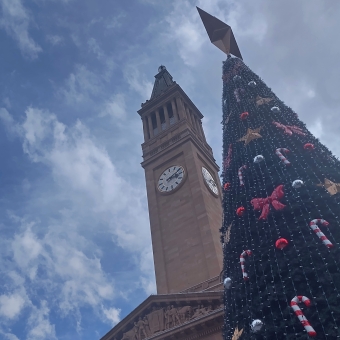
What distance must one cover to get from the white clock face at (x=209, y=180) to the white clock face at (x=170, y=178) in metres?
1.93

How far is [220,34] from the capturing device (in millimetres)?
17469

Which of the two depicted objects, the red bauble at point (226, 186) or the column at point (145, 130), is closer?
the red bauble at point (226, 186)

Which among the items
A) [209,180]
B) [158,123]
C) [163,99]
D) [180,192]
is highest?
[163,99]

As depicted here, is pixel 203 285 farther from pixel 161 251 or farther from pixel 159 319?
pixel 161 251

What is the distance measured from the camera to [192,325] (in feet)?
62.7

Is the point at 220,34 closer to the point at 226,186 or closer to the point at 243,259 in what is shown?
the point at 226,186

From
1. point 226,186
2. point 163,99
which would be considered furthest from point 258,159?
point 163,99

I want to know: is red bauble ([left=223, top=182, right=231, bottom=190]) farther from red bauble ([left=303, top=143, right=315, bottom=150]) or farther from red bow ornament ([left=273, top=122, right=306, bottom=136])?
red bauble ([left=303, top=143, right=315, bottom=150])

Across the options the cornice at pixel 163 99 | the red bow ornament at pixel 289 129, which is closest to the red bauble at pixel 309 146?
the red bow ornament at pixel 289 129

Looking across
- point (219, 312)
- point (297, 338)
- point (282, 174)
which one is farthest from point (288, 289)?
point (219, 312)

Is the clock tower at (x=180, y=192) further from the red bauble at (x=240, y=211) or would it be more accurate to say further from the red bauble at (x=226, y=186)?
the red bauble at (x=240, y=211)

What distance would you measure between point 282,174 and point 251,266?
8.78 ft

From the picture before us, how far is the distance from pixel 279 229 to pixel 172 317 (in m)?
13.4

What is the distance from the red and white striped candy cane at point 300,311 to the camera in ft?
23.3
